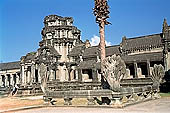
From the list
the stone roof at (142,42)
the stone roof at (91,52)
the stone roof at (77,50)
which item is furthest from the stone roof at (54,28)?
the stone roof at (142,42)

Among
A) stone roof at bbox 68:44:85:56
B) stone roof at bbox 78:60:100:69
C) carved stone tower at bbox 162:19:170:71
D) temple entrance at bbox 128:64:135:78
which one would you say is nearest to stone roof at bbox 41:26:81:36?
stone roof at bbox 68:44:85:56

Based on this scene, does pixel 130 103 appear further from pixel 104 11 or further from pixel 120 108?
pixel 104 11

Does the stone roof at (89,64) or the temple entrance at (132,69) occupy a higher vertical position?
the stone roof at (89,64)

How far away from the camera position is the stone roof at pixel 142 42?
1598 inches

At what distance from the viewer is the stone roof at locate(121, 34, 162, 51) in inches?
1598

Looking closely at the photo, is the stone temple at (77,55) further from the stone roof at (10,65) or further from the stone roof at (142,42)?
the stone roof at (10,65)

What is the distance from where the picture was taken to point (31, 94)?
34.8 metres

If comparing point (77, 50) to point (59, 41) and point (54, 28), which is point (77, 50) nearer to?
point (59, 41)

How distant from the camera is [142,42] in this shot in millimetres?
42938

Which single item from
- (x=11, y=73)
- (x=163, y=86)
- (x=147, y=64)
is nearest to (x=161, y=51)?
(x=147, y=64)

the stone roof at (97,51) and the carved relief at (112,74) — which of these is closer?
the carved relief at (112,74)

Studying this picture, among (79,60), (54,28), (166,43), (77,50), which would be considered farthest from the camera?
(54,28)

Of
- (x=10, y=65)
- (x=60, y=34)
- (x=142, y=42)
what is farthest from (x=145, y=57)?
(x=10, y=65)

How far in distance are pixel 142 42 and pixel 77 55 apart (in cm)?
1531
